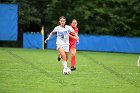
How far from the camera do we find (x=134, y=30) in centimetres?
4119

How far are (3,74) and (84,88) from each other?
3986 millimetres

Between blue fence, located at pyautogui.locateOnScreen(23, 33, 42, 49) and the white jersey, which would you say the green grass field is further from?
blue fence, located at pyautogui.locateOnScreen(23, 33, 42, 49)

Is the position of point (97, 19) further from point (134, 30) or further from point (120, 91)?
point (120, 91)

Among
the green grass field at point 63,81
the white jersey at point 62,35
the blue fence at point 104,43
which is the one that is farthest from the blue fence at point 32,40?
the white jersey at point 62,35

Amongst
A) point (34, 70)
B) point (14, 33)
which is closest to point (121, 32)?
point (14, 33)

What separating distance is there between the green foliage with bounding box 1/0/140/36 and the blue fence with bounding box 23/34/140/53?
566 cm

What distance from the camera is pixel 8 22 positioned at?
118 feet

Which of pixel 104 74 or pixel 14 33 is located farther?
pixel 14 33

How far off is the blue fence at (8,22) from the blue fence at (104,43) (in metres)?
1.59

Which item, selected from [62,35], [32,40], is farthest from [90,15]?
[62,35]

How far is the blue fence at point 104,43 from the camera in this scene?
34406 mm

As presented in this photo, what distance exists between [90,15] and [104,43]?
688 cm

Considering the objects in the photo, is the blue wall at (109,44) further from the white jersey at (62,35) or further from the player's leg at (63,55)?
the player's leg at (63,55)

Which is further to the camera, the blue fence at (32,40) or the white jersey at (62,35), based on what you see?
the blue fence at (32,40)
